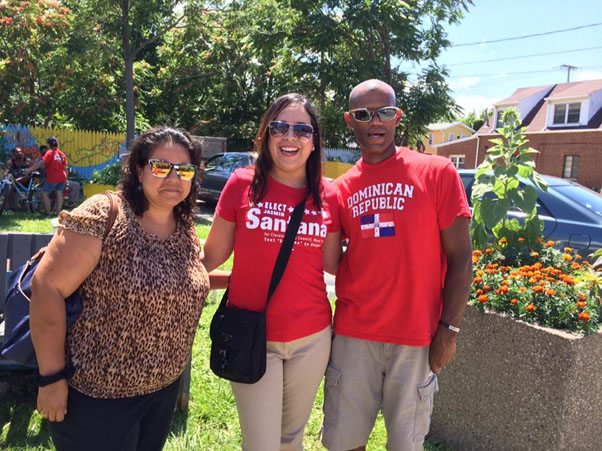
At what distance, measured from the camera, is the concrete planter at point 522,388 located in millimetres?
2736

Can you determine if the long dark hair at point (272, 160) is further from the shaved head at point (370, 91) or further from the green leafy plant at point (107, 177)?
the green leafy plant at point (107, 177)

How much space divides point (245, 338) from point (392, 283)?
68cm

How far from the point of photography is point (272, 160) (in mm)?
2473

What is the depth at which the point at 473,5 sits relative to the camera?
16.4 m

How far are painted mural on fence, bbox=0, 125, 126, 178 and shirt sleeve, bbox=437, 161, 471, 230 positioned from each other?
49.7ft

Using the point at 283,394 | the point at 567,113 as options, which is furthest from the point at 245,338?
the point at 567,113

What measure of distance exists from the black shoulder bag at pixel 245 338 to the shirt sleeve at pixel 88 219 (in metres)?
0.69

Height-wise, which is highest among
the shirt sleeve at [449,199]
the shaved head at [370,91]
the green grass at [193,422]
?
the shaved head at [370,91]

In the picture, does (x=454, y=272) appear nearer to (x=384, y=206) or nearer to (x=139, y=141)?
(x=384, y=206)

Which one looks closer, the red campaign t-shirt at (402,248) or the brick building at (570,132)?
the red campaign t-shirt at (402,248)

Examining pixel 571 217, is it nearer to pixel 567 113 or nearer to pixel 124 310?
pixel 124 310

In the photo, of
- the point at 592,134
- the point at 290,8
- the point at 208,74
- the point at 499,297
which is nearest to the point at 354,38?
the point at 290,8

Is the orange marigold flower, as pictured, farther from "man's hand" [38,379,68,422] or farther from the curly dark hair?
"man's hand" [38,379,68,422]

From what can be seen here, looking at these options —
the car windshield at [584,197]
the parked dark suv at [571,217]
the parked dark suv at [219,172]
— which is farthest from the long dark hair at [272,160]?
the parked dark suv at [219,172]
